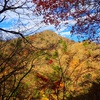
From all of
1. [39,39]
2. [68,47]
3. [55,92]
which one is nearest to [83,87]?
[55,92]

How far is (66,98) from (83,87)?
1.27m

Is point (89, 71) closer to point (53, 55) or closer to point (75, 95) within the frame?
point (75, 95)

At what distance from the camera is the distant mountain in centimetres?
1159

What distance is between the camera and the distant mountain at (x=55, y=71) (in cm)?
1159

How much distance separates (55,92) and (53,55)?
4524 mm

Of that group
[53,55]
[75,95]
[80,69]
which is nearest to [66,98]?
[75,95]

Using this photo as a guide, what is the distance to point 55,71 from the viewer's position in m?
13.3

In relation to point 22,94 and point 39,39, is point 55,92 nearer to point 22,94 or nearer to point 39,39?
point 22,94

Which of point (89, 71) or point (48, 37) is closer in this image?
point (89, 71)

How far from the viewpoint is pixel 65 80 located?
1235 centimetres

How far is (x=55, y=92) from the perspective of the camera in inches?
460

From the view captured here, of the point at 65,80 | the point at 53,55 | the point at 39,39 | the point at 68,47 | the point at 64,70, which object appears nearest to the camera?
the point at 65,80

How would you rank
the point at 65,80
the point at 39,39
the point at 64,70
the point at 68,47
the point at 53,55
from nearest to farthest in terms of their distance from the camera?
the point at 65,80 → the point at 64,70 → the point at 53,55 → the point at 68,47 → the point at 39,39

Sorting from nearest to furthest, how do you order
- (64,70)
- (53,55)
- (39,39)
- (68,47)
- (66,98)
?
(66,98)
(64,70)
(53,55)
(68,47)
(39,39)
